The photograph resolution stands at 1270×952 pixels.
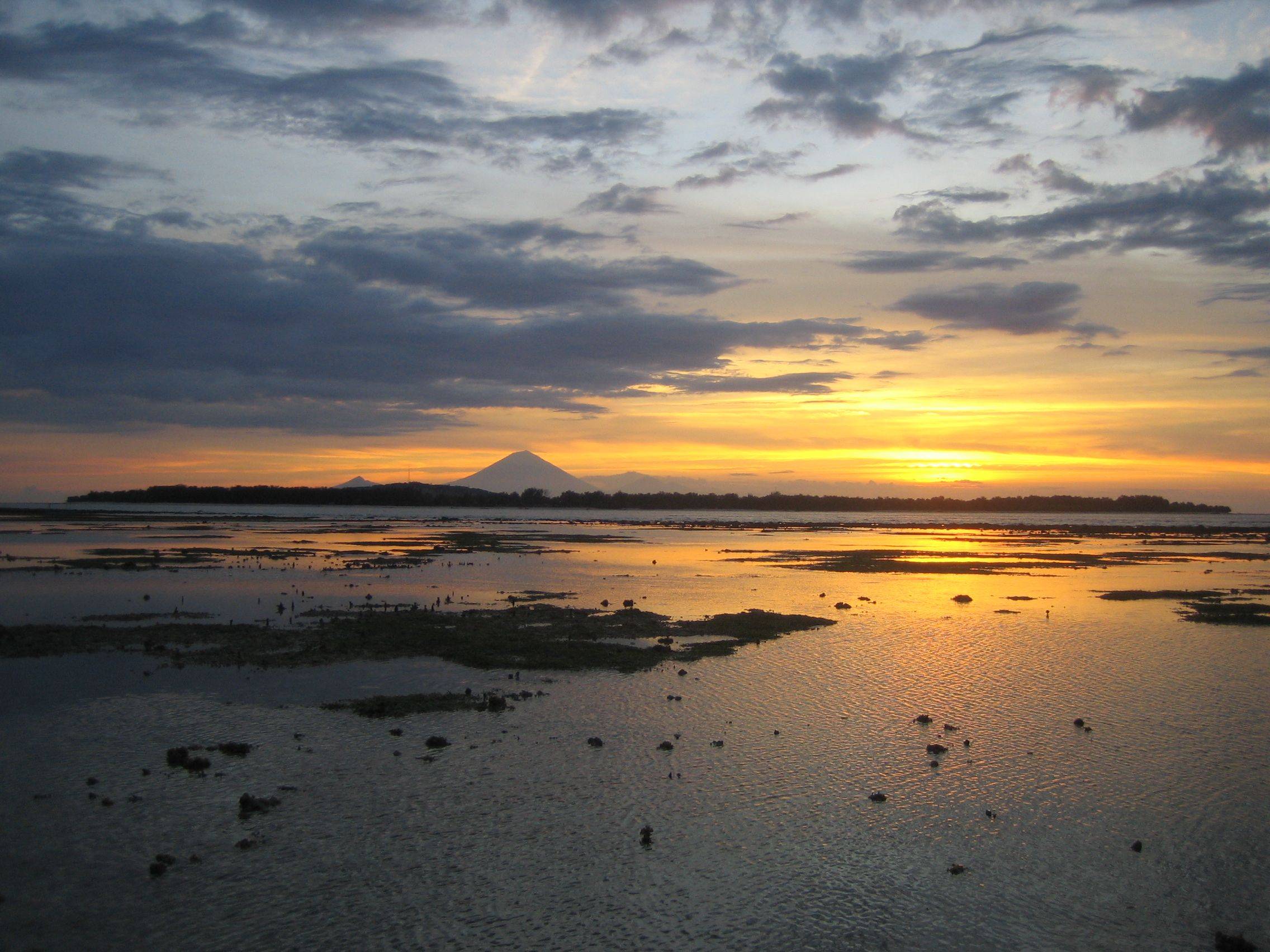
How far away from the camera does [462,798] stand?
12.1 meters

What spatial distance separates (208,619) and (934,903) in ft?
80.5

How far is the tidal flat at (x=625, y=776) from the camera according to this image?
924cm

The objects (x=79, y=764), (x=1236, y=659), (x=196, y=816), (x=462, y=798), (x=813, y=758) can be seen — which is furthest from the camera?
(x=1236, y=659)

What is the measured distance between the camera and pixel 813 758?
1441cm

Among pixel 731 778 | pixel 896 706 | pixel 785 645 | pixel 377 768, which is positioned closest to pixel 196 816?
pixel 377 768

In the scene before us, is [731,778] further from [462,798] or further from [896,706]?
[896,706]

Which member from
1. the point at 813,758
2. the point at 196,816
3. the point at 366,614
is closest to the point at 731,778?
the point at 813,758

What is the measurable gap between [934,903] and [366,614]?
2223 cm

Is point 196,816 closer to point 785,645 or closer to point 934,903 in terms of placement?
point 934,903

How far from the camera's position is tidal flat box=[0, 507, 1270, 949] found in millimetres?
9242

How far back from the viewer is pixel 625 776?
43.4 ft

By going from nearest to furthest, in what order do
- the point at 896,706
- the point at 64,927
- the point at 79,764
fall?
1. the point at 64,927
2. the point at 79,764
3. the point at 896,706

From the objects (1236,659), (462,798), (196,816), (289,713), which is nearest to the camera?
(196,816)

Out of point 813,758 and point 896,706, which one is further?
point 896,706
